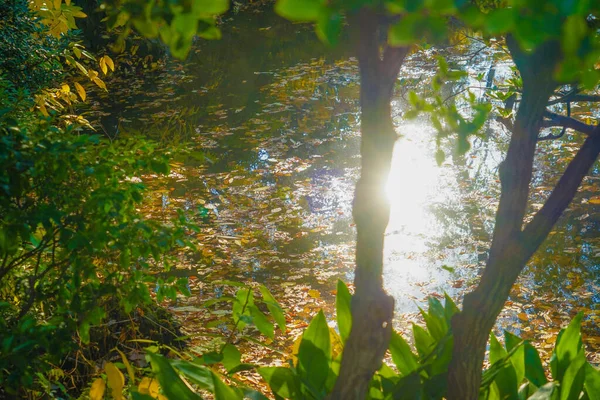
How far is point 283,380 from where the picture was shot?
2.80m

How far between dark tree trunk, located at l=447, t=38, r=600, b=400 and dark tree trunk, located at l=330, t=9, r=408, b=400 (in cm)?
44

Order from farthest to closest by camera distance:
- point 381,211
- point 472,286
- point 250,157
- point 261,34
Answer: point 261,34, point 250,157, point 472,286, point 381,211

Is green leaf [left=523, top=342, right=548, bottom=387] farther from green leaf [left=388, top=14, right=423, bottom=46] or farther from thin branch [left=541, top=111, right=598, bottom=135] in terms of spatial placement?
green leaf [left=388, top=14, right=423, bottom=46]

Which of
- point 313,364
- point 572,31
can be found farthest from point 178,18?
point 313,364

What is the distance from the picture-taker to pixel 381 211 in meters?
1.96

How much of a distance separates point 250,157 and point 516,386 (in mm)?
5565

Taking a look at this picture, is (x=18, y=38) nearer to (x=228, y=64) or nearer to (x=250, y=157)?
(x=250, y=157)

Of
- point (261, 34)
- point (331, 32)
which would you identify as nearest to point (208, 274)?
point (331, 32)

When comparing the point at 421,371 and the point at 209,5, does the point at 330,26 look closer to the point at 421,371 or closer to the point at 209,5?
the point at 209,5

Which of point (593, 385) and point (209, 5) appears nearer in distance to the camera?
point (209, 5)

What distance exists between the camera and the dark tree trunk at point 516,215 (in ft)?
7.34

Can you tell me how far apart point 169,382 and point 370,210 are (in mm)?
1142

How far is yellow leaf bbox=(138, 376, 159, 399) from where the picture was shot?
2.66 metres

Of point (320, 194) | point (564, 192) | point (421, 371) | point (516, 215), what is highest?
point (320, 194)
